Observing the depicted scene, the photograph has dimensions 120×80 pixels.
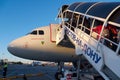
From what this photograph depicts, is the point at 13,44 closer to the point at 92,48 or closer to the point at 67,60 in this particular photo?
the point at 67,60

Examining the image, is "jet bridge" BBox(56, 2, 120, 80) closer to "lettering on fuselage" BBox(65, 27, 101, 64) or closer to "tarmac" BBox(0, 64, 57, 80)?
"lettering on fuselage" BBox(65, 27, 101, 64)

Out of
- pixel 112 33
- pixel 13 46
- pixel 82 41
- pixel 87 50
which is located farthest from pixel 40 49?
pixel 112 33

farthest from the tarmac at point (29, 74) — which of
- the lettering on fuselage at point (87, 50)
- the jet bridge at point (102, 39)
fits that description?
the jet bridge at point (102, 39)

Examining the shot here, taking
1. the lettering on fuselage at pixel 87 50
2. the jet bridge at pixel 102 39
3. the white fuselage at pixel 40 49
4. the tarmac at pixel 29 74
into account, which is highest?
the jet bridge at pixel 102 39

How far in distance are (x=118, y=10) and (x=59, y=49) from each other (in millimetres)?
10375

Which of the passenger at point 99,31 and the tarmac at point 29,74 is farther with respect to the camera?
the tarmac at point 29,74

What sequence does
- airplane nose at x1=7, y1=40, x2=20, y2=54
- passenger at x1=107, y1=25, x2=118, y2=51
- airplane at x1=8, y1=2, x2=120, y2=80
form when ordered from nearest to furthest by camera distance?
airplane at x1=8, y1=2, x2=120, y2=80
passenger at x1=107, y1=25, x2=118, y2=51
airplane nose at x1=7, y1=40, x2=20, y2=54

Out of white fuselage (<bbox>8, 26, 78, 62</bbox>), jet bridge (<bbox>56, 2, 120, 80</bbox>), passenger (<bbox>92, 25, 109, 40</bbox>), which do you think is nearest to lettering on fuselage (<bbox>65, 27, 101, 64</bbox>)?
jet bridge (<bbox>56, 2, 120, 80</bbox>)

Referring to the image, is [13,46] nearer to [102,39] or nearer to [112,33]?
[102,39]

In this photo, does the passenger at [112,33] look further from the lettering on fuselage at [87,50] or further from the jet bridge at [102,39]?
the lettering on fuselage at [87,50]

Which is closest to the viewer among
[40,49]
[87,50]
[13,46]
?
[87,50]

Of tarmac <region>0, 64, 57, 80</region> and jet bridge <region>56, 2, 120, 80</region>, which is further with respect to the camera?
tarmac <region>0, 64, 57, 80</region>

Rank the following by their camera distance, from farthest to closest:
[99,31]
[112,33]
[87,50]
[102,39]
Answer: [87,50], [99,31], [102,39], [112,33]

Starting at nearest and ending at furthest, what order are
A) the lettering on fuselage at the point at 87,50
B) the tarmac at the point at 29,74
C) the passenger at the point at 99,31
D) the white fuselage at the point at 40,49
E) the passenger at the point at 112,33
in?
the passenger at the point at 112,33, the passenger at the point at 99,31, the lettering on fuselage at the point at 87,50, the white fuselage at the point at 40,49, the tarmac at the point at 29,74
